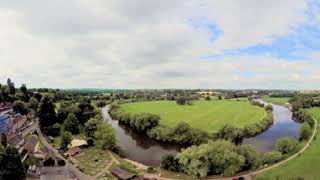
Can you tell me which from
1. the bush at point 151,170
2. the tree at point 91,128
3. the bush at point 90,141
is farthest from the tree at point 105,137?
the bush at point 151,170

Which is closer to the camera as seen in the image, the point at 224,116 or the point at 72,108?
the point at 72,108

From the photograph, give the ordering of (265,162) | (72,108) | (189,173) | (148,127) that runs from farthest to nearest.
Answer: (72,108), (148,127), (265,162), (189,173)

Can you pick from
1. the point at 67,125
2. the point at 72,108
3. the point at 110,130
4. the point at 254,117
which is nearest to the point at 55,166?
the point at 110,130

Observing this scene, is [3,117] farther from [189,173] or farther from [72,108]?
[189,173]

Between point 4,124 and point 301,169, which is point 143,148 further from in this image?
point 301,169

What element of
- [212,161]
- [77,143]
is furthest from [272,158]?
[77,143]

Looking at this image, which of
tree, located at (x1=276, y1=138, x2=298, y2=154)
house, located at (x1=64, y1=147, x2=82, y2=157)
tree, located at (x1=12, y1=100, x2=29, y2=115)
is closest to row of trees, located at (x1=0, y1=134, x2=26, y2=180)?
house, located at (x1=64, y1=147, x2=82, y2=157)
